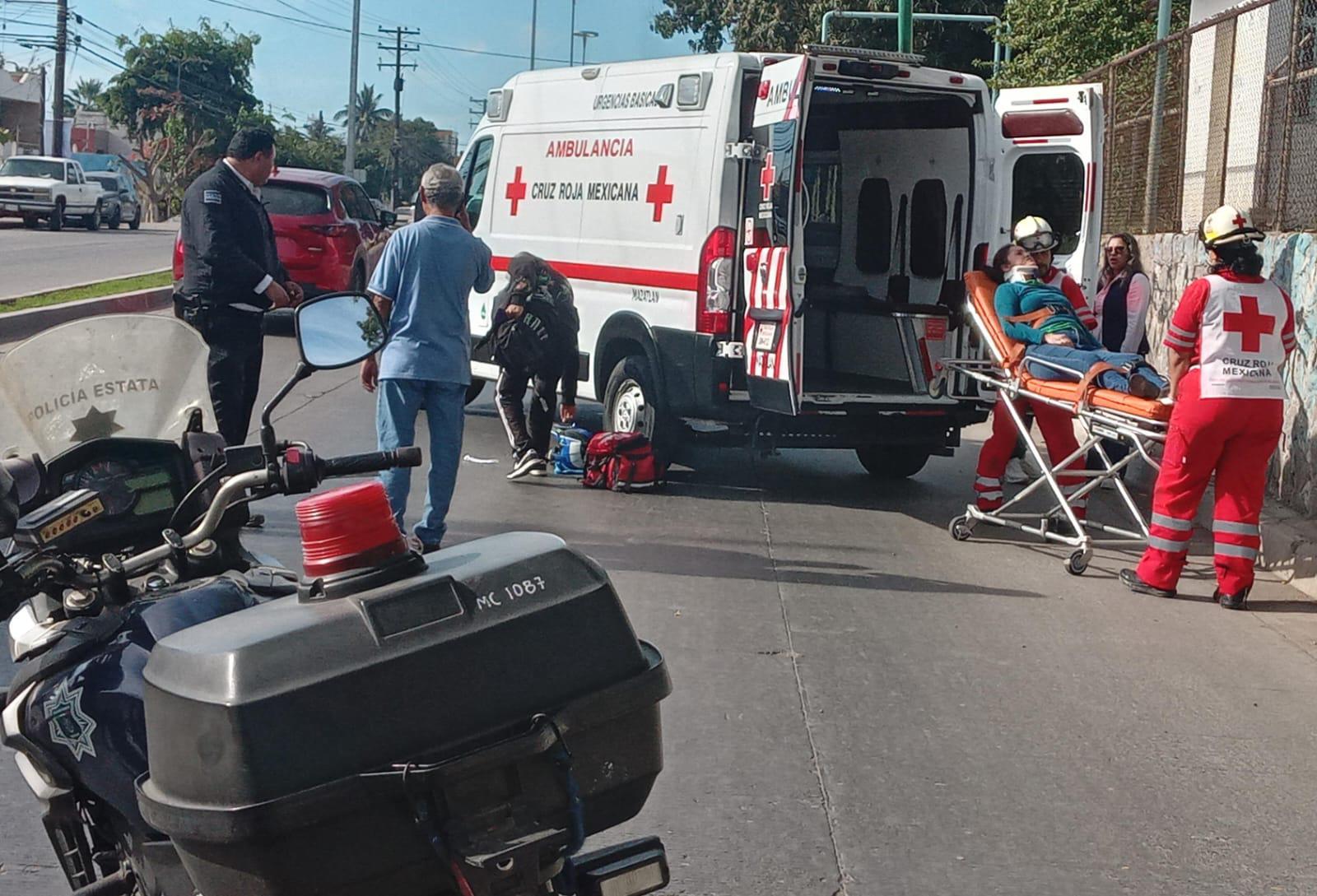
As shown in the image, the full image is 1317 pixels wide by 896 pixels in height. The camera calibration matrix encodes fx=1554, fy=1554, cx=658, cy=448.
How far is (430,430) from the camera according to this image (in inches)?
288

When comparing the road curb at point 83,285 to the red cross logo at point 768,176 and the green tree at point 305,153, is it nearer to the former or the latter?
the red cross logo at point 768,176

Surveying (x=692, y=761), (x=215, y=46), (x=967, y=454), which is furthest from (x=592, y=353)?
(x=215, y=46)

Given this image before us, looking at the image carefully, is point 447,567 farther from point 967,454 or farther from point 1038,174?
point 1038,174

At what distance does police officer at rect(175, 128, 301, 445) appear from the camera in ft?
25.2

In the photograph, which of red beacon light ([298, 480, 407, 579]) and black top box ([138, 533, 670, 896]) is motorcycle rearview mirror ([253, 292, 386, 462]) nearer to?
red beacon light ([298, 480, 407, 579])

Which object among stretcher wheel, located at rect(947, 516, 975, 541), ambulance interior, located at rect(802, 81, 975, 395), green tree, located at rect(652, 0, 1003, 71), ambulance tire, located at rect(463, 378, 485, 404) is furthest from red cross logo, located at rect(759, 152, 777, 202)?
green tree, located at rect(652, 0, 1003, 71)

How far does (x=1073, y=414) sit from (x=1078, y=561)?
31.1 inches

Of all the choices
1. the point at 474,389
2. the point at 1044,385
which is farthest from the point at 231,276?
the point at 474,389

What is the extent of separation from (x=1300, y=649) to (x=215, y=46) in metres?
70.5

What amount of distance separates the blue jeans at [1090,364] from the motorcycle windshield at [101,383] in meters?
5.73

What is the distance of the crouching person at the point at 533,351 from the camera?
9.95 meters

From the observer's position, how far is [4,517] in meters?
2.66

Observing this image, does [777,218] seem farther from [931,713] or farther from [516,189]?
[931,713]

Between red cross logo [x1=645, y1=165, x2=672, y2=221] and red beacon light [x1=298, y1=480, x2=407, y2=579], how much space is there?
747cm
